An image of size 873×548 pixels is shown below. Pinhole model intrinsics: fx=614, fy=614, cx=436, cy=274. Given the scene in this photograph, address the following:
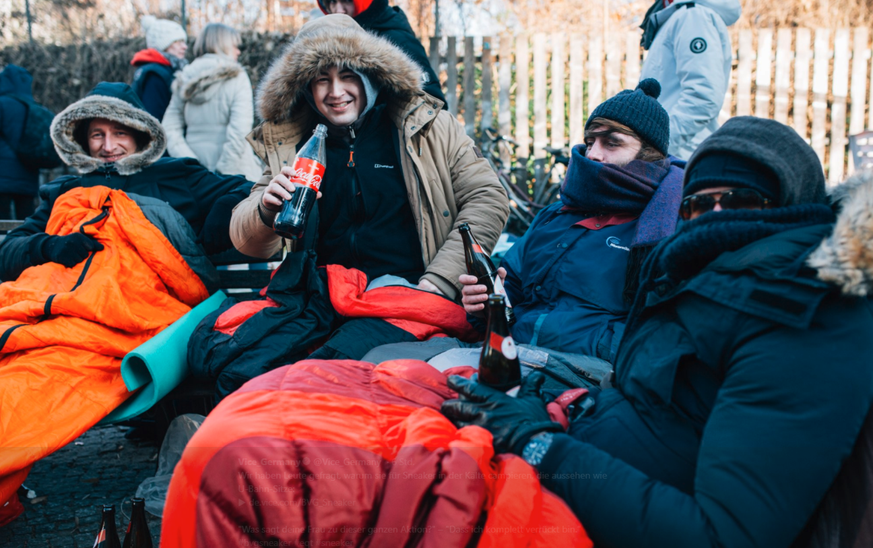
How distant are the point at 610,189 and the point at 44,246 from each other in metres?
2.67

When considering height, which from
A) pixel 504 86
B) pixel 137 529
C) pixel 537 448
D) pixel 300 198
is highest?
pixel 504 86

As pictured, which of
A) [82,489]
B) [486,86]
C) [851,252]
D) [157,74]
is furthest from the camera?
[486,86]

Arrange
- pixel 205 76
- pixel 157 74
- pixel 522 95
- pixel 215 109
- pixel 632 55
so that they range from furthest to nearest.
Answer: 1. pixel 522 95
2. pixel 632 55
3. pixel 157 74
4. pixel 215 109
5. pixel 205 76

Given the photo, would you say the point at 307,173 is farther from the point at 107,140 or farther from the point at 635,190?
the point at 107,140

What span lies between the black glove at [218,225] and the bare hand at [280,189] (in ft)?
2.77

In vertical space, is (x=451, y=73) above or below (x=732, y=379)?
above

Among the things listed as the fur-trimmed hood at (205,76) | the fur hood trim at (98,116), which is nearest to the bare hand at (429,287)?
the fur hood trim at (98,116)

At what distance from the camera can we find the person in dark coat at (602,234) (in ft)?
7.28

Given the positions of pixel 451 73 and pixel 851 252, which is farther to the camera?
pixel 451 73

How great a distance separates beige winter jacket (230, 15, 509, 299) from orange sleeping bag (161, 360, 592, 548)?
1.45 m

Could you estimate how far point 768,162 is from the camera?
1.36 metres

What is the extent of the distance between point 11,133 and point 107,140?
2.47 m

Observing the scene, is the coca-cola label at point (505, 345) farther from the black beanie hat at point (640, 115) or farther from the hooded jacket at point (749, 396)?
the black beanie hat at point (640, 115)

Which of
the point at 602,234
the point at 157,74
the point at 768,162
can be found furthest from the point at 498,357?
the point at 157,74
